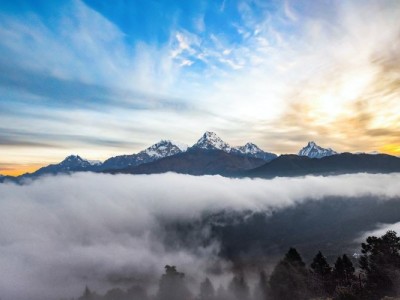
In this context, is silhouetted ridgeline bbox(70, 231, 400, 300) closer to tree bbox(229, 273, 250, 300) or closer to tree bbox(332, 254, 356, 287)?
tree bbox(332, 254, 356, 287)

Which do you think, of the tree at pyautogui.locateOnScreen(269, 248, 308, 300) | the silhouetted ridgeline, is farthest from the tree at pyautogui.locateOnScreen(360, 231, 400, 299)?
the tree at pyautogui.locateOnScreen(269, 248, 308, 300)

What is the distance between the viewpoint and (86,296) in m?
163

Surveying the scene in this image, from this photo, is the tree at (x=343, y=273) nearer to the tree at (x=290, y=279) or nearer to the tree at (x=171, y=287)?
the tree at (x=290, y=279)

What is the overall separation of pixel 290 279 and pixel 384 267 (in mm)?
28222

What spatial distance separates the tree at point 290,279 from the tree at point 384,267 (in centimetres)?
1933

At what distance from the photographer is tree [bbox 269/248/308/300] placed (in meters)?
92.9

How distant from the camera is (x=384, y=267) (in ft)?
249

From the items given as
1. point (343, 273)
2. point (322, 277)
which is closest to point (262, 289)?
point (322, 277)

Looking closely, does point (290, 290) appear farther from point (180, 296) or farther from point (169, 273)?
point (180, 296)

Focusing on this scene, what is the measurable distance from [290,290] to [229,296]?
246ft

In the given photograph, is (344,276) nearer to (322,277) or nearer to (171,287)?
(322,277)

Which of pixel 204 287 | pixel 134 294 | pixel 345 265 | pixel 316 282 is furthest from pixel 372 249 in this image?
pixel 134 294

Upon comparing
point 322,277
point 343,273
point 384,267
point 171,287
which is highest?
point 384,267

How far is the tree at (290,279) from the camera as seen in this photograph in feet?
305
